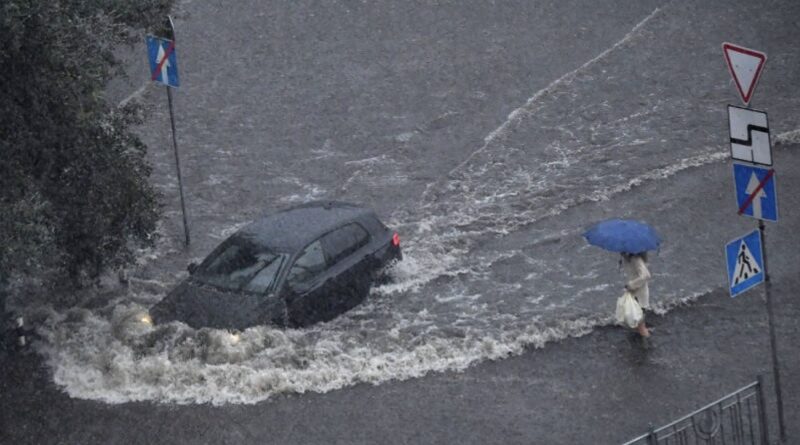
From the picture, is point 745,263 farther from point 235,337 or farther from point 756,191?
point 235,337

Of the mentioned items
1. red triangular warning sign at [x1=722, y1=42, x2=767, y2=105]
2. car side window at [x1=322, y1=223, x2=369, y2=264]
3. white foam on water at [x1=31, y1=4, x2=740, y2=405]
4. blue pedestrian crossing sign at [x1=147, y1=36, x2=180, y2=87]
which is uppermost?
blue pedestrian crossing sign at [x1=147, y1=36, x2=180, y2=87]

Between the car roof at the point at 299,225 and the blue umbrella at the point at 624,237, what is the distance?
11.3ft

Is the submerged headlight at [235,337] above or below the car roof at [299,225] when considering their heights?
below

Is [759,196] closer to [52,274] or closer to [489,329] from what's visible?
[489,329]

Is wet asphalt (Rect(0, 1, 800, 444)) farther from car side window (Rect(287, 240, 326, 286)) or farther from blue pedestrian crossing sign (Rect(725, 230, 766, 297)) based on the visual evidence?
car side window (Rect(287, 240, 326, 286))

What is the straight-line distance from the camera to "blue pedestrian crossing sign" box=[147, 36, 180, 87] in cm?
1736

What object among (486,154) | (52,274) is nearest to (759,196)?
(52,274)

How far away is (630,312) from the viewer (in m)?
13.2

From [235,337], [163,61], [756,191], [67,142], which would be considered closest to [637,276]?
[756,191]

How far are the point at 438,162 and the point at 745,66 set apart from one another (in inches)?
398

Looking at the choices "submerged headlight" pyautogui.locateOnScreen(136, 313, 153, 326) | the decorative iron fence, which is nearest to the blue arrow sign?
the decorative iron fence

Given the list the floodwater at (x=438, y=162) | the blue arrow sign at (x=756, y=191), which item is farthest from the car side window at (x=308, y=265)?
the blue arrow sign at (x=756, y=191)

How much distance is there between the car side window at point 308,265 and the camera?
47.0 ft

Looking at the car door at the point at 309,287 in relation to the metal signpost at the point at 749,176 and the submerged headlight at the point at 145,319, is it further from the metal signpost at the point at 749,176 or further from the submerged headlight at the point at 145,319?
the metal signpost at the point at 749,176
